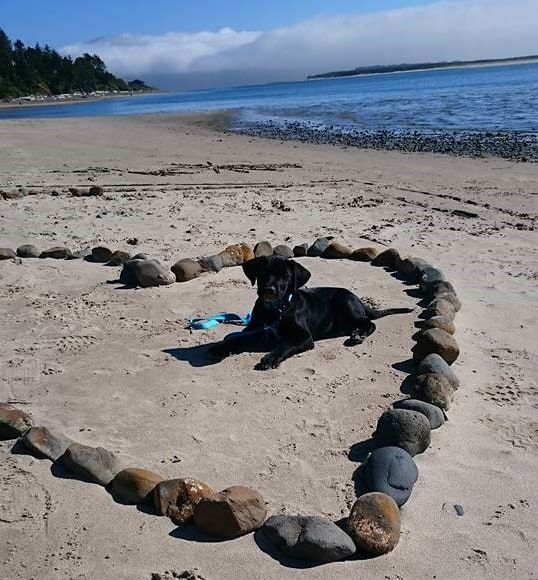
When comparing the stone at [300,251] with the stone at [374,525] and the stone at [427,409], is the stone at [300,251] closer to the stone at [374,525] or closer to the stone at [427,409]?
the stone at [427,409]

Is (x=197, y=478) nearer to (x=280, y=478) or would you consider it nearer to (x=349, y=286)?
(x=280, y=478)

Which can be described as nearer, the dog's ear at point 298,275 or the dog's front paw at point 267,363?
the dog's front paw at point 267,363

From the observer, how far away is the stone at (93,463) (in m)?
4.06

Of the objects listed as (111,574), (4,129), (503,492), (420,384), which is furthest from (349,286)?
(4,129)

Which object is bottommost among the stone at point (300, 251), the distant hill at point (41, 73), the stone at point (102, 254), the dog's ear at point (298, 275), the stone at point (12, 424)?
the stone at point (300, 251)

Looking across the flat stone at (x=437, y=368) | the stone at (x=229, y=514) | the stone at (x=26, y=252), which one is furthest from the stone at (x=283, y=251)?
the stone at (x=229, y=514)

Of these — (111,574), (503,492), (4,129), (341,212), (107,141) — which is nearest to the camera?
(111,574)

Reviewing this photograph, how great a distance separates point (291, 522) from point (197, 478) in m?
0.80

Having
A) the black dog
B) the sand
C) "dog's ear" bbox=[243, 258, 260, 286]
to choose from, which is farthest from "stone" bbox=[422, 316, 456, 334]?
"dog's ear" bbox=[243, 258, 260, 286]

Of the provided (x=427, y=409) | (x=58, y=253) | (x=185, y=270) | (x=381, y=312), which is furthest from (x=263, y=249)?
(x=427, y=409)

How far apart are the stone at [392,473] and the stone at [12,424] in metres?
2.19

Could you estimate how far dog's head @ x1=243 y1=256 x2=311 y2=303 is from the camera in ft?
19.5

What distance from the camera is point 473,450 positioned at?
437 centimetres

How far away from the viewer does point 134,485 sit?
12.8ft
